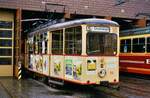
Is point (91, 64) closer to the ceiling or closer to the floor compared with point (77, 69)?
closer to the ceiling

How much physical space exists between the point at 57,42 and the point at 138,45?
7166 millimetres

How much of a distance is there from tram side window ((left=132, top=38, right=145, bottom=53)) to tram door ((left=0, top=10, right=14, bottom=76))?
8435 mm

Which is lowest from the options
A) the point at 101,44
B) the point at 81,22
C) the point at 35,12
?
the point at 101,44

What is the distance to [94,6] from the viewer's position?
3012 cm

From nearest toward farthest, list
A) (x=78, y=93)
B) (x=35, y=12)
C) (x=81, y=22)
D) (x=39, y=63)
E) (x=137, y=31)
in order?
(x=81, y=22) → (x=78, y=93) → (x=39, y=63) → (x=137, y=31) → (x=35, y=12)

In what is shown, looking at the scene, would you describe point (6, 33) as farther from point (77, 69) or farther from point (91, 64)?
point (91, 64)

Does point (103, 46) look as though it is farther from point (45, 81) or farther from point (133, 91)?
point (45, 81)

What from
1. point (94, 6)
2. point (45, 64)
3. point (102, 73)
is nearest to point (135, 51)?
point (45, 64)

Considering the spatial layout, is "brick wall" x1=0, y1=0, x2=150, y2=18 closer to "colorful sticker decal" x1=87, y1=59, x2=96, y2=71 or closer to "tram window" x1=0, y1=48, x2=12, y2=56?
"tram window" x1=0, y1=48, x2=12, y2=56

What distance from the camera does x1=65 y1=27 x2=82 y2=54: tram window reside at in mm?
16211

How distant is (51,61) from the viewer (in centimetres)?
1916

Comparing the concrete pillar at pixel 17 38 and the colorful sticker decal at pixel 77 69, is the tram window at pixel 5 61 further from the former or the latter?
the colorful sticker decal at pixel 77 69

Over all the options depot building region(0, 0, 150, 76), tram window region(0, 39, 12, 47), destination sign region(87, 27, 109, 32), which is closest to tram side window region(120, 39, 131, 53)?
depot building region(0, 0, 150, 76)

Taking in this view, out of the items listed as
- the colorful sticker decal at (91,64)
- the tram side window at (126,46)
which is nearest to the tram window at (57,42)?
the colorful sticker decal at (91,64)
